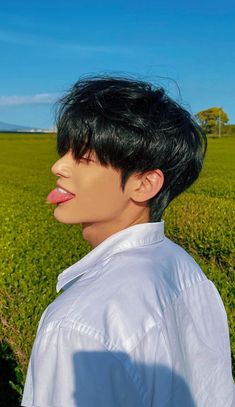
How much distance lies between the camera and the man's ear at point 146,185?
1275mm

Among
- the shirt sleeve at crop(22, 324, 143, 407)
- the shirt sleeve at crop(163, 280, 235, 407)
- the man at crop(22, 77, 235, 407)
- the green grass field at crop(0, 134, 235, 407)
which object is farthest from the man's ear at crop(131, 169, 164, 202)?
the green grass field at crop(0, 134, 235, 407)

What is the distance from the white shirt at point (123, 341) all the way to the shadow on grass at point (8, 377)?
8.06 feet

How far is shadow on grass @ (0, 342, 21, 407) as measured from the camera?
3502 mm

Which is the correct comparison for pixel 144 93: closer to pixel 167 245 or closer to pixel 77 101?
pixel 77 101

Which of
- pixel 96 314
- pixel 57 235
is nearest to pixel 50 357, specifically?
pixel 96 314

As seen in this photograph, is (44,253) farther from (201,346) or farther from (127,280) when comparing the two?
(127,280)

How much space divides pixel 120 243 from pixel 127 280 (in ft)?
0.54

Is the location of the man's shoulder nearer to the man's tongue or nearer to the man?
the man

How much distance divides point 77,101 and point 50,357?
613mm

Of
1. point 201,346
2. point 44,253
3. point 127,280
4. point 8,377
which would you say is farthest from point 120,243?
point 44,253

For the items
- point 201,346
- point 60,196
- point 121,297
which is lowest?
point 201,346

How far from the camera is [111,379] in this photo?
3.16ft

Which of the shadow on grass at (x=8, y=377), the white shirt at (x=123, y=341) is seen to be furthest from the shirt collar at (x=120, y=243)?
the shadow on grass at (x=8, y=377)

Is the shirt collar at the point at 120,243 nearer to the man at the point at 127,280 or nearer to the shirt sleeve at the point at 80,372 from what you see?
the man at the point at 127,280
